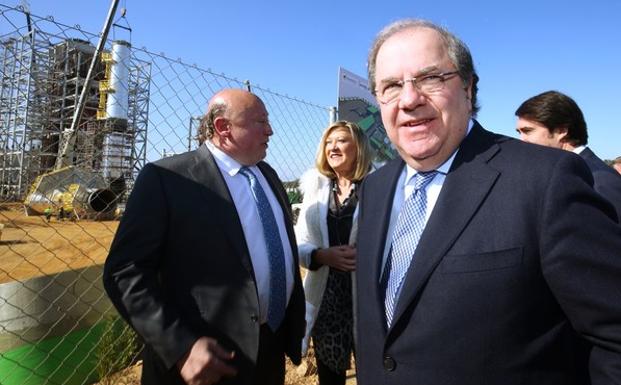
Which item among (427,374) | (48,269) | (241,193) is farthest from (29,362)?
(48,269)

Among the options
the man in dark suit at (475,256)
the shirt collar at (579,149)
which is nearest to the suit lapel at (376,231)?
the man in dark suit at (475,256)

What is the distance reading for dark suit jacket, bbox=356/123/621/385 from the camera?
895 millimetres

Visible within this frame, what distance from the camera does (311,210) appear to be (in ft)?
8.70

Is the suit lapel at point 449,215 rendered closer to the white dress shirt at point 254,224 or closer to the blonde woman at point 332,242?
the white dress shirt at point 254,224

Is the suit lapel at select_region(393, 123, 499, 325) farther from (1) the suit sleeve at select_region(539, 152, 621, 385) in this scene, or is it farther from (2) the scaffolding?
(2) the scaffolding

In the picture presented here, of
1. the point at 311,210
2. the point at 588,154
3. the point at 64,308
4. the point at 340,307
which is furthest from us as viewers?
the point at 64,308

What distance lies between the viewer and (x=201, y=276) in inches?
67.5

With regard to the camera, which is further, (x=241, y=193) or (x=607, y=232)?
(x=241, y=193)

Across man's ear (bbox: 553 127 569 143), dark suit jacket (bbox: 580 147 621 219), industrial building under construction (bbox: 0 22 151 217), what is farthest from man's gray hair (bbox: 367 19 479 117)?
industrial building under construction (bbox: 0 22 151 217)

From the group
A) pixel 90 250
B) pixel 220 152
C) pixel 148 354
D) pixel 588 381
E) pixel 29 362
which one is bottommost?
pixel 90 250

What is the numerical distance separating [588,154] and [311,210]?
5.47 ft

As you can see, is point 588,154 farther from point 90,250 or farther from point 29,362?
point 90,250

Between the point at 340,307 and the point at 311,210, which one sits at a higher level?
the point at 311,210

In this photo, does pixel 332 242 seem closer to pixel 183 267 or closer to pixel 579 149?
pixel 183 267
